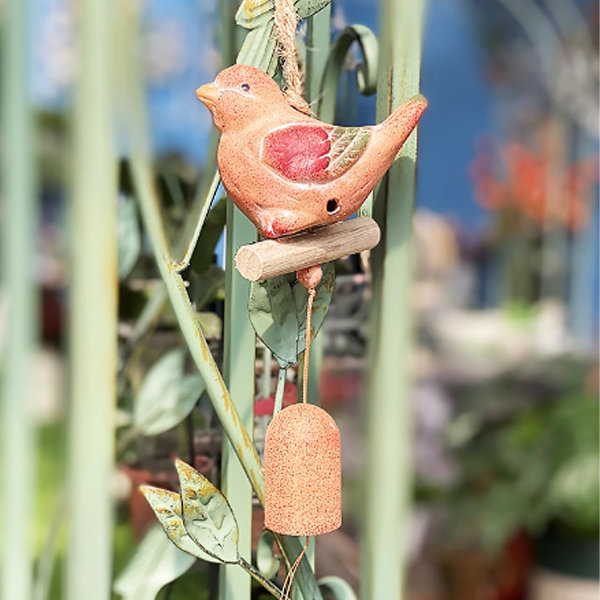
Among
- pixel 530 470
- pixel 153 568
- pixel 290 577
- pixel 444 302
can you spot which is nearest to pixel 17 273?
pixel 153 568

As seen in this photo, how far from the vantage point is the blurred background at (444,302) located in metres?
0.67

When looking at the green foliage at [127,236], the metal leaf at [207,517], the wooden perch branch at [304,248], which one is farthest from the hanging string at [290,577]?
the green foliage at [127,236]

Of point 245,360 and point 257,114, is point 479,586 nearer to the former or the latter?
point 245,360

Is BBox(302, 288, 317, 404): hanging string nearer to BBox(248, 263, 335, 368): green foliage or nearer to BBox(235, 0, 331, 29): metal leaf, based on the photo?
BBox(248, 263, 335, 368): green foliage

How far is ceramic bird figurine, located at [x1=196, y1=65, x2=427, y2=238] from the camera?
1.17ft

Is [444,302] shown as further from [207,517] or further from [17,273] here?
[207,517]

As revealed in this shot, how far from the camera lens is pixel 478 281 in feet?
7.16

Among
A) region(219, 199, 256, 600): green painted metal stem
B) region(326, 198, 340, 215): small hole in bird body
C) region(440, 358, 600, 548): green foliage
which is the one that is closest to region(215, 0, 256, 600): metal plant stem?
region(219, 199, 256, 600): green painted metal stem

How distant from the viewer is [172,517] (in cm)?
39

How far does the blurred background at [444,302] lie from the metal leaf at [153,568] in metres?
0.07

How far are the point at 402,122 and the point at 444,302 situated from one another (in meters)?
1.75

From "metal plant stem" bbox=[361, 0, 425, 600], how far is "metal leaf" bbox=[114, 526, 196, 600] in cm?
13

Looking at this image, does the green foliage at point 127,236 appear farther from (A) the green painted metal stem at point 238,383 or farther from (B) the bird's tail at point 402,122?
(B) the bird's tail at point 402,122

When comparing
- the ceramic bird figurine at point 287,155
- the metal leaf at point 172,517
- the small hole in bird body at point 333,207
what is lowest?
the metal leaf at point 172,517
